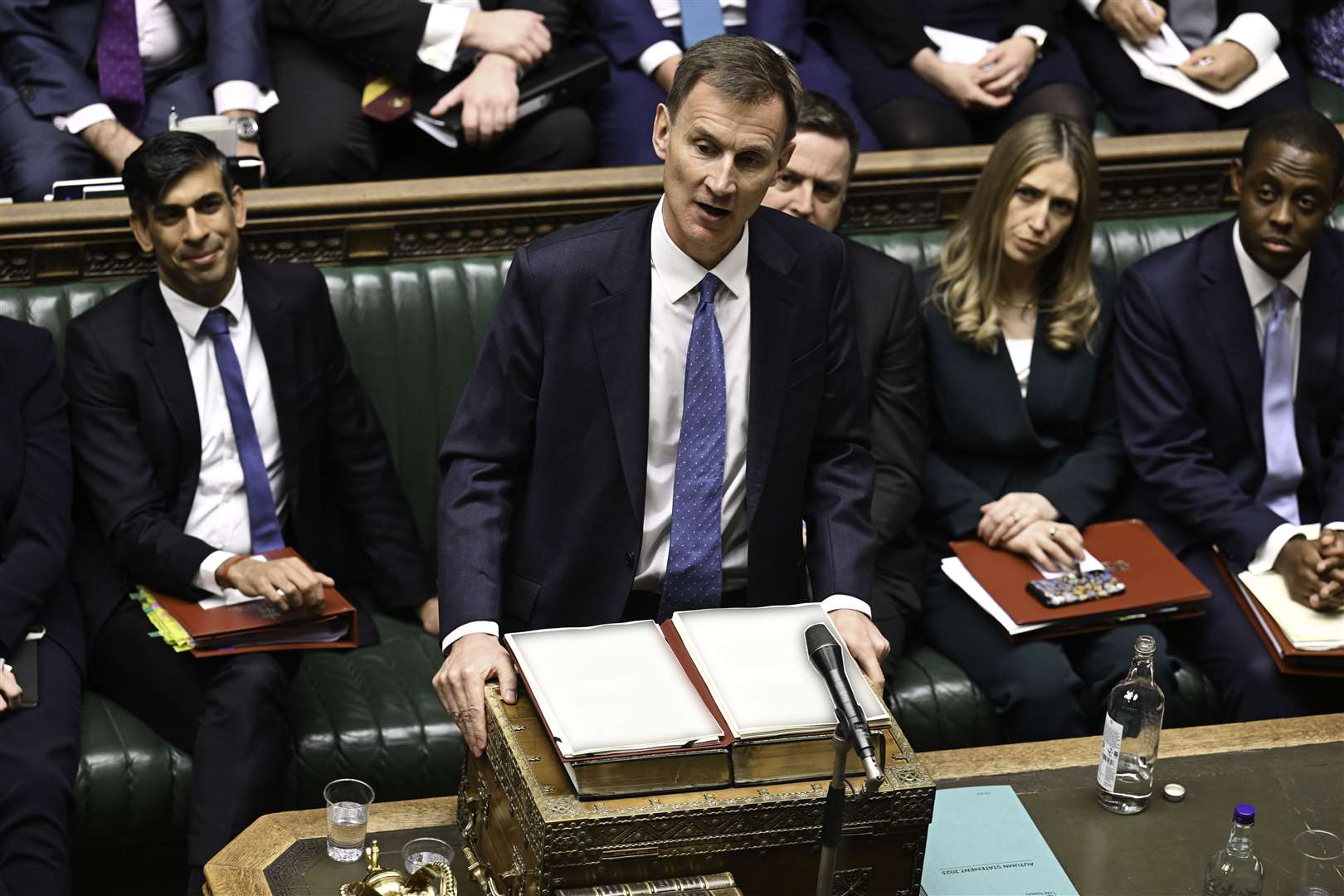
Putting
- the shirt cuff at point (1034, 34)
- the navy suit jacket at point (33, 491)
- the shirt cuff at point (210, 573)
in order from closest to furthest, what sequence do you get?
1. the navy suit jacket at point (33, 491)
2. the shirt cuff at point (210, 573)
3. the shirt cuff at point (1034, 34)

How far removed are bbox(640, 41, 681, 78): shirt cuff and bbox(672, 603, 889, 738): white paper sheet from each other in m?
2.40

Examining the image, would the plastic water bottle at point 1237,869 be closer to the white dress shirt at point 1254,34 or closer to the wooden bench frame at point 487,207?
the wooden bench frame at point 487,207

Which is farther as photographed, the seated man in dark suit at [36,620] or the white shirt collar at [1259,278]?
the white shirt collar at [1259,278]

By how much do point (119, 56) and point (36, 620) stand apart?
1.52 metres

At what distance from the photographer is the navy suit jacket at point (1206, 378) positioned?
3957 millimetres

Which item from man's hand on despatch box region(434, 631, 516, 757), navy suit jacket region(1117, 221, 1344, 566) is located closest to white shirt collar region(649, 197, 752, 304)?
man's hand on despatch box region(434, 631, 516, 757)

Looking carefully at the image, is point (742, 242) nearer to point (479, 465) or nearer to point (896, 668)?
point (479, 465)

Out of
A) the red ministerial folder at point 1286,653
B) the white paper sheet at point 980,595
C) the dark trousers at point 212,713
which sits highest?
the dark trousers at point 212,713

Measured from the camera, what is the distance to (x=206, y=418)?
3.55 m

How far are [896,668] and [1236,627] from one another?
0.75m

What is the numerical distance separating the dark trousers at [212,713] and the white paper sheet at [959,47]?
2499mm

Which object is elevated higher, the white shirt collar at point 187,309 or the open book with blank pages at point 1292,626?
the white shirt collar at point 187,309

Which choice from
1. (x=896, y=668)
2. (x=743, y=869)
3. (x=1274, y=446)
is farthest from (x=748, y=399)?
(x=1274, y=446)

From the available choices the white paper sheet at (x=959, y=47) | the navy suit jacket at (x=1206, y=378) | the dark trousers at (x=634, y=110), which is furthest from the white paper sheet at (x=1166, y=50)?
the navy suit jacket at (x=1206, y=378)
